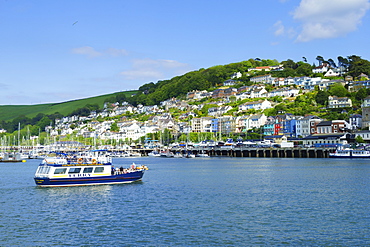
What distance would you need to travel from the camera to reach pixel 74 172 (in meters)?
46.4

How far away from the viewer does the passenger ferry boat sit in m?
46.0

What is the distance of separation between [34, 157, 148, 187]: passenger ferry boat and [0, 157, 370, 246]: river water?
1140mm

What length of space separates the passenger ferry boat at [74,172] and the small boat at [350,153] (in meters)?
66.7

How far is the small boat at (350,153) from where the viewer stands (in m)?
98.9

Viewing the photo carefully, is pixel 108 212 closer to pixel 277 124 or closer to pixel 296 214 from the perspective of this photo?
pixel 296 214

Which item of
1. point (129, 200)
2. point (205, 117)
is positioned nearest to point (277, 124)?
point (205, 117)

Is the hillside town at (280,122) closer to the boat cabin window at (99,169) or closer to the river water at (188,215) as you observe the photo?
the river water at (188,215)

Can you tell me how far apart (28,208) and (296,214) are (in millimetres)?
20031

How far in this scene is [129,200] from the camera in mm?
38062

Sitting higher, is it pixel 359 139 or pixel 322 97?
pixel 322 97

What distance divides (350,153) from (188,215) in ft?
255

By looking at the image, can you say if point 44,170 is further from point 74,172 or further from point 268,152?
point 268,152

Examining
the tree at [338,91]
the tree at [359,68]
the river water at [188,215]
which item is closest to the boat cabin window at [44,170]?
the river water at [188,215]

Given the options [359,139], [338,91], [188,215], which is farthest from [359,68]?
[188,215]
